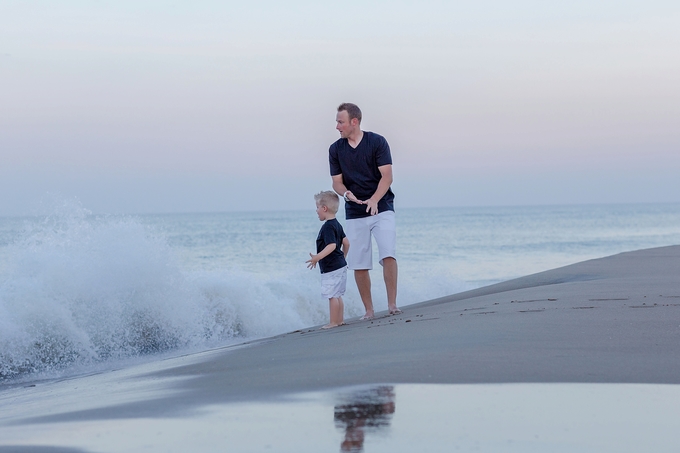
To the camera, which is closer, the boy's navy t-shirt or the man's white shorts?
the boy's navy t-shirt

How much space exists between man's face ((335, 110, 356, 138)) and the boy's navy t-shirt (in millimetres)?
798

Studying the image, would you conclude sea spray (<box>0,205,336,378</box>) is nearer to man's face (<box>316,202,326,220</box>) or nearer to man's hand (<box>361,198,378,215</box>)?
man's face (<box>316,202,326,220</box>)

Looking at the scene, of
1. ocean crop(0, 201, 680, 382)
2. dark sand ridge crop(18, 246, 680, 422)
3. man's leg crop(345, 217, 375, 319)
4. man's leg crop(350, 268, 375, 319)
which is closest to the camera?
dark sand ridge crop(18, 246, 680, 422)

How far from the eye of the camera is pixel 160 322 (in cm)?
888

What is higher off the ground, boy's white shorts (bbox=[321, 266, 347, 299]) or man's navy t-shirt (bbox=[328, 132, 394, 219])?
man's navy t-shirt (bbox=[328, 132, 394, 219])

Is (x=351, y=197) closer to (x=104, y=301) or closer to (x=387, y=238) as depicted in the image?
(x=387, y=238)

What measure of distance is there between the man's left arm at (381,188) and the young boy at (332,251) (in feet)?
1.06

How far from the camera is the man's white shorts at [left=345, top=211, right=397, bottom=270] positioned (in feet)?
21.4

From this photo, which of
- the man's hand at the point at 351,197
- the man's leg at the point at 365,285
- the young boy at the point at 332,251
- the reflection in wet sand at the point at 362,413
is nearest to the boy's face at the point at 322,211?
the young boy at the point at 332,251

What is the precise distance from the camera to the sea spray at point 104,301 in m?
7.64

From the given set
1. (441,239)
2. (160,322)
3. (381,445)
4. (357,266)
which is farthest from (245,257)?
(381,445)

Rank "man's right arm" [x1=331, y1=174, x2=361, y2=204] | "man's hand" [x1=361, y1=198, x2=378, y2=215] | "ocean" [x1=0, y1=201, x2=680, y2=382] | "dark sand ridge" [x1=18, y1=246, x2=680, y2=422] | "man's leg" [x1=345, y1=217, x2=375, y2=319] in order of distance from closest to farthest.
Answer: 1. "dark sand ridge" [x1=18, y1=246, x2=680, y2=422]
2. "man's hand" [x1=361, y1=198, x2=378, y2=215]
3. "man's right arm" [x1=331, y1=174, x2=361, y2=204]
4. "man's leg" [x1=345, y1=217, x2=375, y2=319]
5. "ocean" [x1=0, y1=201, x2=680, y2=382]

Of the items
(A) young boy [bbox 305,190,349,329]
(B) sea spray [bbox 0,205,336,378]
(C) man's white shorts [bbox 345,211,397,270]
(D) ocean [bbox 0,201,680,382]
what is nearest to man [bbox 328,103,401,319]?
(C) man's white shorts [bbox 345,211,397,270]

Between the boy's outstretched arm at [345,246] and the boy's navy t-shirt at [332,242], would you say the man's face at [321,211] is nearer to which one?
the boy's navy t-shirt at [332,242]
